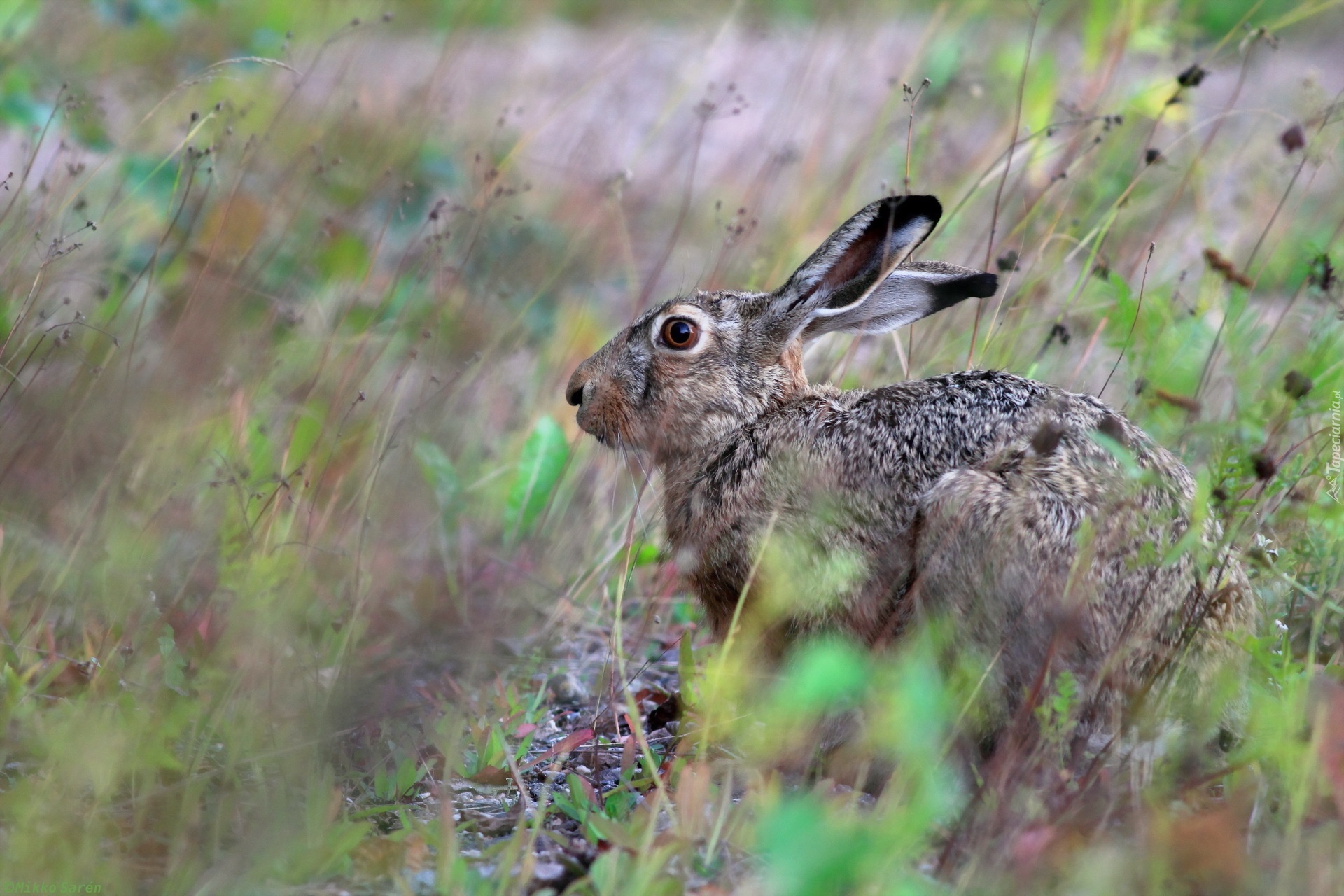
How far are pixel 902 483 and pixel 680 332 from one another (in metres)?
1.24

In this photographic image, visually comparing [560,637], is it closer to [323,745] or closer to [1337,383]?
[323,745]

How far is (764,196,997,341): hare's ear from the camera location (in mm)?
4270

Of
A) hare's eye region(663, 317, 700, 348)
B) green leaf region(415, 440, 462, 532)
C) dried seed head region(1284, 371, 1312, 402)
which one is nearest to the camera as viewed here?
dried seed head region(1284, 371, 1312, 402)

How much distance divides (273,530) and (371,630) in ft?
2.04

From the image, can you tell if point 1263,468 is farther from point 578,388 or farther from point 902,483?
point 578,388

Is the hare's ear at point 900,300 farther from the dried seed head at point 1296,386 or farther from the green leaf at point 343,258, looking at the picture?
the green leaf at point 343,258

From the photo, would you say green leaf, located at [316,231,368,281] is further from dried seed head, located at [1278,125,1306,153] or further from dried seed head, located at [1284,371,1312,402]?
dried seed head, located at [1284,371,1312,402]

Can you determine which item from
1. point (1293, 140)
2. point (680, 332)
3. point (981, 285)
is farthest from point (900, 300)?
point (1293, 140)

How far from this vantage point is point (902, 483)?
156 inches

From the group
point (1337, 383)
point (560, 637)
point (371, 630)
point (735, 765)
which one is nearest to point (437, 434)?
point (560, 637)

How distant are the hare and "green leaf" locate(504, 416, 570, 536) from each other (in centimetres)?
40

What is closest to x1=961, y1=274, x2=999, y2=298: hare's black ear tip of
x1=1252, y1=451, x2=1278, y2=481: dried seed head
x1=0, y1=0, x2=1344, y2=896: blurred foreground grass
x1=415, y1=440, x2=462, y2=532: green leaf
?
x1=0, y1=0, x2=1344, y2=896: blurred foreground grass

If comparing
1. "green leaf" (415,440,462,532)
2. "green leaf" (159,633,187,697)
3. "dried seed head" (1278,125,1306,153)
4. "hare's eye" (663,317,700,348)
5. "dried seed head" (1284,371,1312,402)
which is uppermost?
"dried seed head" (1278,125,1306,153)

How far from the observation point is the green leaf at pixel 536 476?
5160 mm
